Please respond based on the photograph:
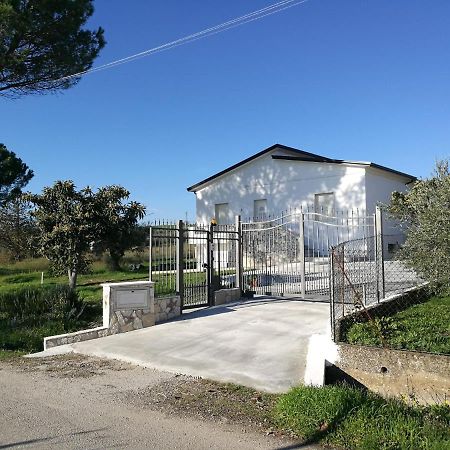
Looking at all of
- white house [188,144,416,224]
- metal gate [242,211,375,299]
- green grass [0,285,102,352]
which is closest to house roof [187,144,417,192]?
white house [188,144,416,224]

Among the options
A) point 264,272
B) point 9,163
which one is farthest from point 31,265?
point 264,272

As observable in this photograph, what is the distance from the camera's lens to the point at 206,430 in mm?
4969

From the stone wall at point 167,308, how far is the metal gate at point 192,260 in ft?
0.74

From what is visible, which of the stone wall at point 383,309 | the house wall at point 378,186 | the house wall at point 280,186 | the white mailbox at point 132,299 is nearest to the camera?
the stone wall at point 383,309

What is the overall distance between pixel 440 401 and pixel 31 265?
79.6 feet

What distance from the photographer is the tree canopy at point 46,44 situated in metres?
15.6


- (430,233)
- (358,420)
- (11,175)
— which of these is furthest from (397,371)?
(11,175)


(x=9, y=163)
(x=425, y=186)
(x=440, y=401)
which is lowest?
(x=440, y=401)

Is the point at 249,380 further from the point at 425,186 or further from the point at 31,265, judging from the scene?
the point at 31,265

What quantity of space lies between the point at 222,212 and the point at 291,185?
4.71m

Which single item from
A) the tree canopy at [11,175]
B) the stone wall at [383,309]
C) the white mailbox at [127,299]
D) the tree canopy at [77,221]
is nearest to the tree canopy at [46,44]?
the tree canopy at [11,175]

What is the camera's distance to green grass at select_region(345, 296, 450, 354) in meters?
6.95

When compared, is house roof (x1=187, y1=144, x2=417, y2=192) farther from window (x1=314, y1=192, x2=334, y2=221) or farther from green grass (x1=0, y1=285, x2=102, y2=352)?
green grass (x1=0, y1=285, x2=102, y2=352)

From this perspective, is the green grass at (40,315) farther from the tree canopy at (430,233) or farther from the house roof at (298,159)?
the house roof at (298,159)
